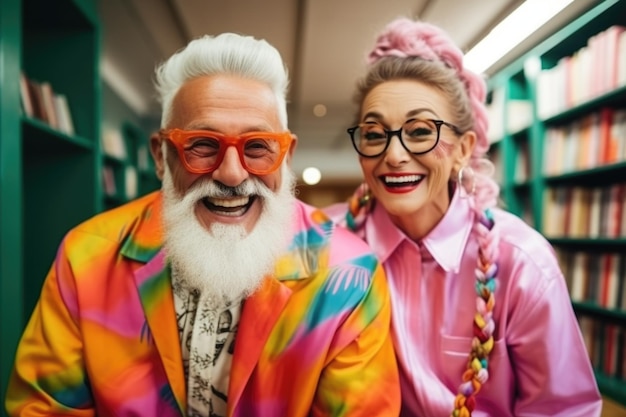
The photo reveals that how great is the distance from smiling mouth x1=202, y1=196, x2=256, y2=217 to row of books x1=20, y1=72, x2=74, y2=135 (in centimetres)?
129

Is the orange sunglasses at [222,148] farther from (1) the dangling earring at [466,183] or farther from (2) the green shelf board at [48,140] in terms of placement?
(2) the green shelf board at [48,140]

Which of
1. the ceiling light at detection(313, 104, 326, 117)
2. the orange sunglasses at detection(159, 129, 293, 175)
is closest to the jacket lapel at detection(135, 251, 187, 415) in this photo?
the orange sunglasses at detection(159, 129, 293, 175)

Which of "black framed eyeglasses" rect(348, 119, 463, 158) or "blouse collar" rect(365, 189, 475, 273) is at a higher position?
"black framed eyeglasses" rect(348, 119, 463, 158)

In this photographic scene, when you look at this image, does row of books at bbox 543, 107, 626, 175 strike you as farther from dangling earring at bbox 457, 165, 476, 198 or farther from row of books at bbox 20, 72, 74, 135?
row of books at bbox 20, 72, 74, 135

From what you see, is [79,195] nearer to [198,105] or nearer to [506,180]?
[198,105]

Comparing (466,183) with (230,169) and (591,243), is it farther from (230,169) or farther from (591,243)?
(591,243)

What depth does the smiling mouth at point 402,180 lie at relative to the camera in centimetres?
103

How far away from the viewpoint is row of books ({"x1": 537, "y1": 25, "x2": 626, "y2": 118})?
0.86m

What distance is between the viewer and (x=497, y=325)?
1.04m

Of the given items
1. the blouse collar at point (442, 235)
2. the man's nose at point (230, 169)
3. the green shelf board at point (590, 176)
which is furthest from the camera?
the green shelf board at point (590, 176)

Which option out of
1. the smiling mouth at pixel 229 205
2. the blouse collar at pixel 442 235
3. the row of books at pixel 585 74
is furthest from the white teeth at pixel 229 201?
the row of books at pixel 585 74

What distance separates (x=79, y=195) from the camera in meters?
1.91

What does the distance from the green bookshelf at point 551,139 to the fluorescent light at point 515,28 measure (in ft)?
0.16

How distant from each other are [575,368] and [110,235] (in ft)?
3.53
